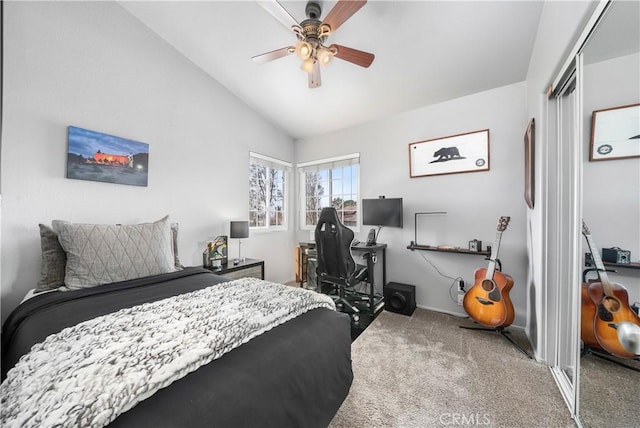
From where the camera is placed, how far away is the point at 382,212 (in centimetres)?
307

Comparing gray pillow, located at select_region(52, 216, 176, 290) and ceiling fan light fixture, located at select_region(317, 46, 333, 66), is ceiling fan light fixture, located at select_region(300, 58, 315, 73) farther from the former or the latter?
gray pillow, located at select_region(52, 216, 176, 290)

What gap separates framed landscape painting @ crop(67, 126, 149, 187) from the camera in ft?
6.56

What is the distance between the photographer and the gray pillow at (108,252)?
1658 millimetres

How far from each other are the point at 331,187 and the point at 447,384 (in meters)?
2.94

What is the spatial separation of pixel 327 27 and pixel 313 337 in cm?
210

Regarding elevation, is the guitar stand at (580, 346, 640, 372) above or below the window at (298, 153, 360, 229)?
below

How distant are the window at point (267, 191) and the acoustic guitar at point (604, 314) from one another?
3472 mm

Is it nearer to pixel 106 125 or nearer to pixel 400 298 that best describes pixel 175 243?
pixel 106 125

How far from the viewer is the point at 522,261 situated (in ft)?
7.77

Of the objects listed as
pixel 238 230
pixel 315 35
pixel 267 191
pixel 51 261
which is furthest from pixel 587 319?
pixel 267 191

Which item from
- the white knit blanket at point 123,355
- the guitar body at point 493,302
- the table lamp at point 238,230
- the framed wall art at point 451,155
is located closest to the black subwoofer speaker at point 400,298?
the guitar body at point 493,302

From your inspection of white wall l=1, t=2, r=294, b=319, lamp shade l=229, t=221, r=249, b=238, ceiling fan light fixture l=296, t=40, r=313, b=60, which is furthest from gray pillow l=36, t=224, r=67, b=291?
→ ceiling fan light fixture l=296, t=40, r=313, b=60

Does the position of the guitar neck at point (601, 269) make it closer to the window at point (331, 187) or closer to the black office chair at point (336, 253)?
the black office chair at point (336, 253)

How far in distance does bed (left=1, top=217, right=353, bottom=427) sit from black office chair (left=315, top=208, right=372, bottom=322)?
98 centimetres
